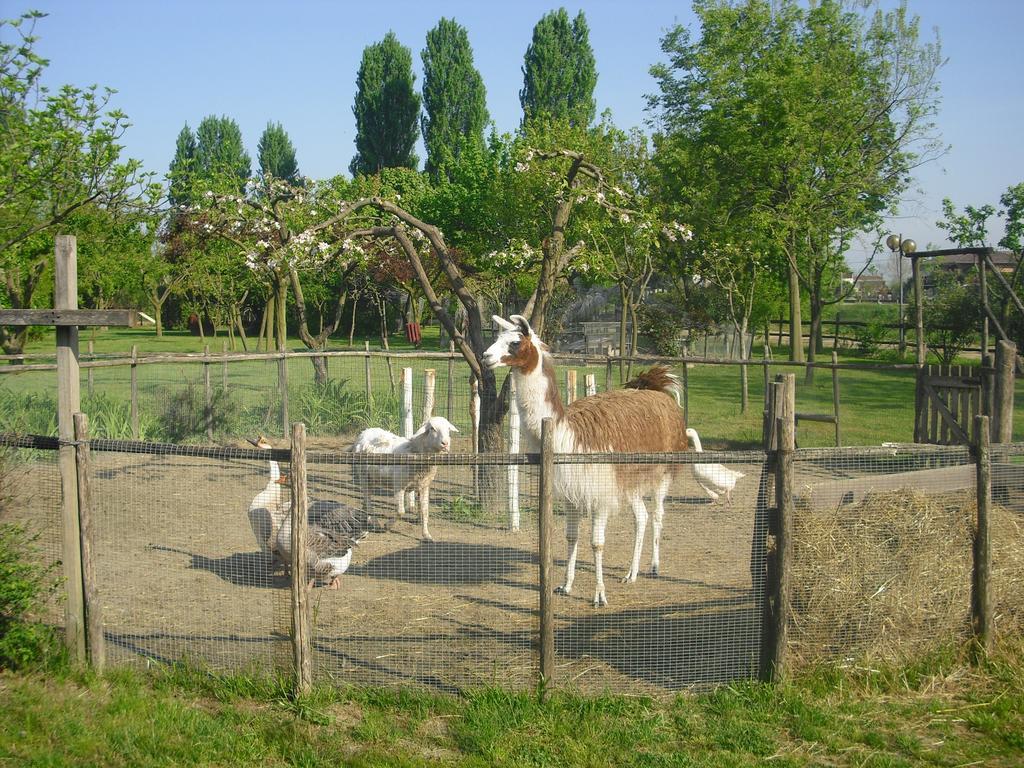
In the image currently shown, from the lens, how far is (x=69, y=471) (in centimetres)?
559

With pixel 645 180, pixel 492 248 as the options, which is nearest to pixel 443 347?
pixel 492 248

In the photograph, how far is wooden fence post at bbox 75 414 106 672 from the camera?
5.50 metres

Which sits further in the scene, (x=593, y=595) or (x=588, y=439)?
(x=588, y=439)

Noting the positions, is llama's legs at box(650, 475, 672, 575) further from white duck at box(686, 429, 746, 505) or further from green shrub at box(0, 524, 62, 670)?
green shrub at box(0, 524, 62, 670)

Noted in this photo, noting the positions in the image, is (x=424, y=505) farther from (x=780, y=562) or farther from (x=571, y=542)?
(x=780, y=562)

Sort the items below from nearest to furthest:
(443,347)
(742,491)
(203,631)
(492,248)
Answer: (203,631) < (742,491) < (492,248) < (443,347)

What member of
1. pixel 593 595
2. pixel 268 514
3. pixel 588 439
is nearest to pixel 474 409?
pixel 588 439

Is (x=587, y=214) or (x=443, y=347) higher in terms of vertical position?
(x=587, y=214)

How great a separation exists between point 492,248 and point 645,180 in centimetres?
688

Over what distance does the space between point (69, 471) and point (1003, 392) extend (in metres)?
8.36

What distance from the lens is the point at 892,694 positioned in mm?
5242

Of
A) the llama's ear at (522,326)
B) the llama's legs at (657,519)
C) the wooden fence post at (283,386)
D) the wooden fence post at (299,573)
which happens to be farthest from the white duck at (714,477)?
the wooden fence post at (283,386)

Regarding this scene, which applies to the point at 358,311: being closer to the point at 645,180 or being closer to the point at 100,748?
the point at 645,180

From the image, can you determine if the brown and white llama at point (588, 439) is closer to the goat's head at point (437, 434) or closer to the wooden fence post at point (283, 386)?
the goat's head at point (437, 434)
